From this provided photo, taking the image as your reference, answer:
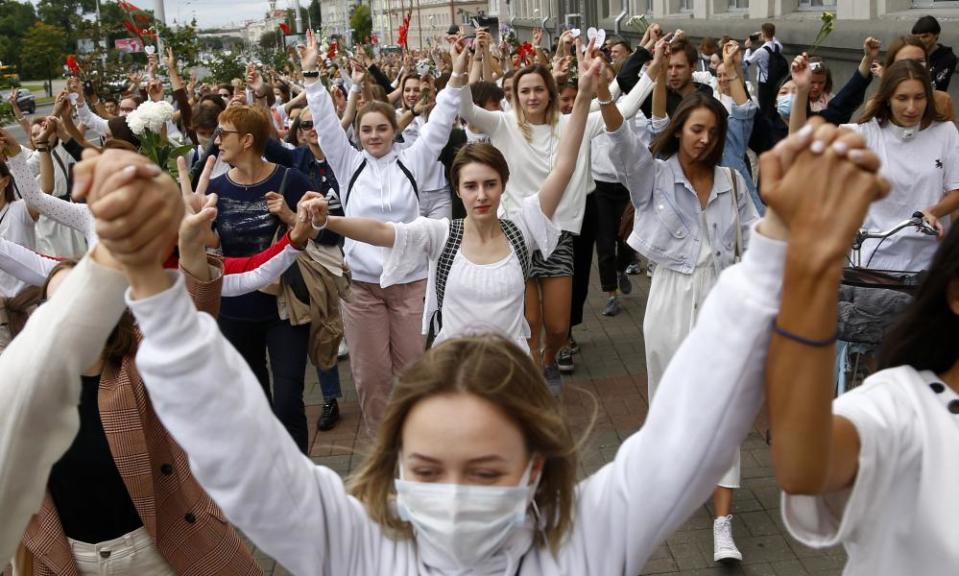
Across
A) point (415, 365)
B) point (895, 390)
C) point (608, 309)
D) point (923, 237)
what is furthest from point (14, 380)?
point (608, 309)

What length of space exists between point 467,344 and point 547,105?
5161mm

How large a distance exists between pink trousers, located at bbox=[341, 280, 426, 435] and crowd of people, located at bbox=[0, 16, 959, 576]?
2cm

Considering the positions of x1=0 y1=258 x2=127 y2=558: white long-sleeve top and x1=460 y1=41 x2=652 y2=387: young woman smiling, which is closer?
x1=0 y1=258 x2=127 y2=558: white long-sleeve top

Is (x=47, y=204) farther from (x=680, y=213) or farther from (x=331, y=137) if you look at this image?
(x=680, y=213)

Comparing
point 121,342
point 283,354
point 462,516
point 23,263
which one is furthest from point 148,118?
point 462,516

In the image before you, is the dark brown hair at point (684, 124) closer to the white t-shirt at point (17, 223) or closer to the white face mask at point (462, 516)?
the white face mask at point (462, 516)

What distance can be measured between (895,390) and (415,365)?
0.84m

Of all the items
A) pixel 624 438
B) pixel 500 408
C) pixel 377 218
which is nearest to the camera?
pixel 500 408

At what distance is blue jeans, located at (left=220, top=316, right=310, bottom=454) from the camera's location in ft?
17.3

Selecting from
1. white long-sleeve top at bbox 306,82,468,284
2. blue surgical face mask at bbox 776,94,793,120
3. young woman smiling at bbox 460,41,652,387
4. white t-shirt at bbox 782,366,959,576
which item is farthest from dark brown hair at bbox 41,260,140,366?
blue surgical face mask at bbox 776,94,793,120

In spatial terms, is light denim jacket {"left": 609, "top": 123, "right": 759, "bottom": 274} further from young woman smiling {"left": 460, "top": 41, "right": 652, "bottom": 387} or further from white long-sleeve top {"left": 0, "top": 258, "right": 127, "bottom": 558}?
white long-sleeve top {"left": 0, "top": 258, "right": 127, "bottom": 558}

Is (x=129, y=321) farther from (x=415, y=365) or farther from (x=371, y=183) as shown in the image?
(x=371, y=183)

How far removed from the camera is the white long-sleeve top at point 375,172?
235 inches

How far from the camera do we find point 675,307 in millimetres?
4805
